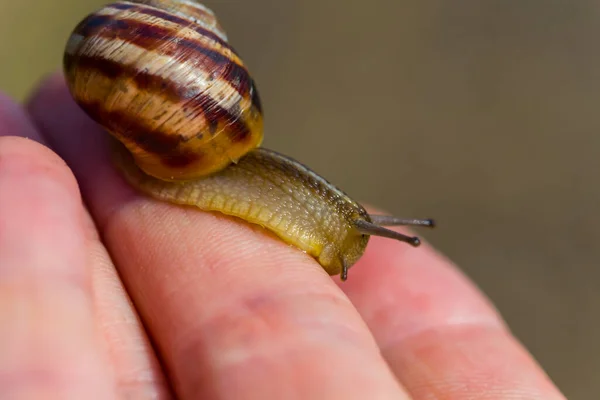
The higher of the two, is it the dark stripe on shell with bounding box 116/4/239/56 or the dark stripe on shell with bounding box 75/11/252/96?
the dark stripe on shell with bounding box 116/4/239/56

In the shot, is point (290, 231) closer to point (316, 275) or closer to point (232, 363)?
point (316, 275)

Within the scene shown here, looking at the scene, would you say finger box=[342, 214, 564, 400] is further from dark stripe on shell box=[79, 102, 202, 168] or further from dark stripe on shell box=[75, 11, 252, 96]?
dark stripe on shell box=[75, 11, 252, 96]

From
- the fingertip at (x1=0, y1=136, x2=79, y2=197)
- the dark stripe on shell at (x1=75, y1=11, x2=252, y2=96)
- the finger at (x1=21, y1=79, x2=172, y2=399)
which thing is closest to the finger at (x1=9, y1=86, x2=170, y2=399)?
the finger at (x1=21, y1=79, x2=172, y2=399)

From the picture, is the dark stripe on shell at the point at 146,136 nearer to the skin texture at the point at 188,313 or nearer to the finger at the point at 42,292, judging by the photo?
the skin texture at the point at 188,313

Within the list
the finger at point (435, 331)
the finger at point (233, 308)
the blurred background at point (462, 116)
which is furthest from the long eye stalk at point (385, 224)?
the blurred background at point (462, 116)

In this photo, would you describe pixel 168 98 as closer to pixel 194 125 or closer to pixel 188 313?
pixel 194 125

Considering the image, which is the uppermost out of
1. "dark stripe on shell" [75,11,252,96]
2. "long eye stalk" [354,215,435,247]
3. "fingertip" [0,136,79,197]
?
"dark stripe on shell" [75,11,252,96]

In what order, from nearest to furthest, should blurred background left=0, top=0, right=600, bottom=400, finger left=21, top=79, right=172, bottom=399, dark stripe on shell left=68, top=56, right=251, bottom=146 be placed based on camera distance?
A: finger left=21, top=79, right=172, bottom=399
dark stripe on shell left=68, top=56, right=251, bottom=146
blurred background left=0, top=0, right=600, bottom=400
